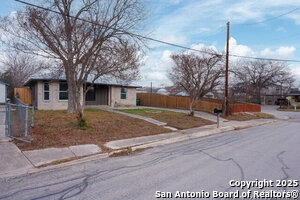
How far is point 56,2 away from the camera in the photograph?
10969 millimetres

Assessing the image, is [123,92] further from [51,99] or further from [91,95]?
[51,99]

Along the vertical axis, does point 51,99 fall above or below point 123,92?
below

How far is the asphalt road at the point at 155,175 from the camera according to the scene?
4.23m

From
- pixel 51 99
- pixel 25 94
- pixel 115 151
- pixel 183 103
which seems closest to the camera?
pixel 115 151

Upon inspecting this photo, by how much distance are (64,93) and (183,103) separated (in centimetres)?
1349

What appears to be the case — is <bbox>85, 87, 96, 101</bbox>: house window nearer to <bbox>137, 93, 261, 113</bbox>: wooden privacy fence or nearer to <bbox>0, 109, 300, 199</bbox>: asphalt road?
<bbox>137, 93, 261, 113</bbox>: wooden privacy fence

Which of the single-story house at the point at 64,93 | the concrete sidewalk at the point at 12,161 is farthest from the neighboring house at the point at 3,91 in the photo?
the concrete sidewalk at the point at 12,161

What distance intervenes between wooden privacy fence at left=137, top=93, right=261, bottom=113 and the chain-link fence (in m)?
18.0

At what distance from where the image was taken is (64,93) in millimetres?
18266

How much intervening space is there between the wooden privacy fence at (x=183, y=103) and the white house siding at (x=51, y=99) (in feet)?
43.3

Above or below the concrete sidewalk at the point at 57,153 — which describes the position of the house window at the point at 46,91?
above

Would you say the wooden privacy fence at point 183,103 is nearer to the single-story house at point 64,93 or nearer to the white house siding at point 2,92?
the single-story house at point 64,93

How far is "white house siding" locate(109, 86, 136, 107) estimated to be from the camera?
22.1 meters

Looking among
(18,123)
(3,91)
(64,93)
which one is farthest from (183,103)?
(3,91)
